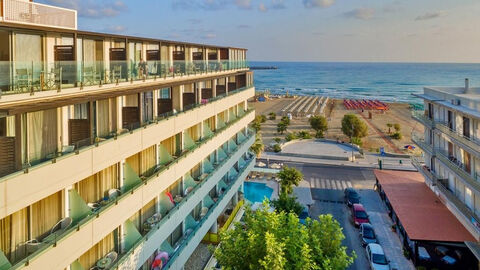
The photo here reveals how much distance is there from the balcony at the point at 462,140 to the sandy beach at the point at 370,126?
3076cm

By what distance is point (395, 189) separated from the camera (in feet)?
109

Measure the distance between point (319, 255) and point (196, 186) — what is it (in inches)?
382

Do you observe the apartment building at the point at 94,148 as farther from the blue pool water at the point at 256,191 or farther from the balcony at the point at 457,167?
the balcony at the point at 457,167

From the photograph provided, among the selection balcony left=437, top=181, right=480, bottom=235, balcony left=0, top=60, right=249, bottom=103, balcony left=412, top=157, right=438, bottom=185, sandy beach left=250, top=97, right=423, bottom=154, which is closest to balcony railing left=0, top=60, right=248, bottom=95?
balcony left=0, top=60, right=249, bottom=103

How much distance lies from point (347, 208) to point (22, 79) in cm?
3154

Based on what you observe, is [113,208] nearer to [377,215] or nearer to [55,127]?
[55,127]

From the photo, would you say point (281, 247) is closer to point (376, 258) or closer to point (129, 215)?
point (129, 215)

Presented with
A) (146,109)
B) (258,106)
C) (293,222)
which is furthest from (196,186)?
(258,106)

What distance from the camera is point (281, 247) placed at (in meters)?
14.0

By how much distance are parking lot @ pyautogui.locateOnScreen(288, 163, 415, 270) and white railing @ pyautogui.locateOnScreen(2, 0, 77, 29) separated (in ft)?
75.5

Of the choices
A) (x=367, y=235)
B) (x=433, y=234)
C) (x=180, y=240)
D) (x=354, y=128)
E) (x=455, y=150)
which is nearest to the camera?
(x=180, y=240)

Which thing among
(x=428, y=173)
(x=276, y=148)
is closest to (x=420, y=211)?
(x=428, y=173)

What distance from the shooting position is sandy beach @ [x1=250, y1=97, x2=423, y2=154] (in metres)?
63.6

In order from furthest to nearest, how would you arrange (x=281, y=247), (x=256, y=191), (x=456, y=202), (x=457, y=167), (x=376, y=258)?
(x=256, y=191) < (x=456, y=202) < (x=457, y=167) < (x=376, y=258) < (x=281, y=247)
